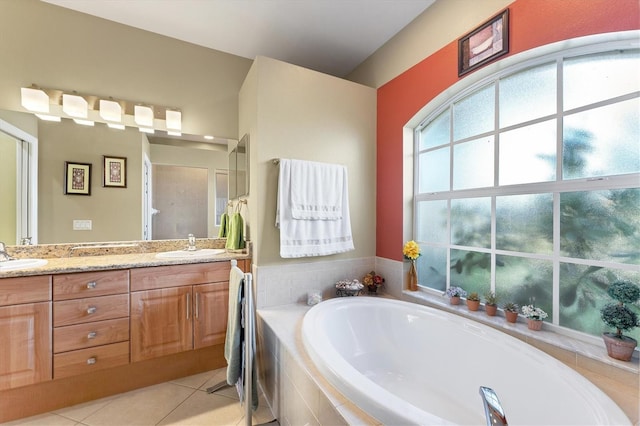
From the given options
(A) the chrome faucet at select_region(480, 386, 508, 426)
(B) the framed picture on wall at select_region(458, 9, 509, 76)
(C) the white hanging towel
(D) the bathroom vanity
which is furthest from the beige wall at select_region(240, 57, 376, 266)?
(A) the chrome faucet at select_region(480, 386, 508, 426)

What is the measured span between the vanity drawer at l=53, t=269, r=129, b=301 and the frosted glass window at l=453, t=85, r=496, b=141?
258 cm

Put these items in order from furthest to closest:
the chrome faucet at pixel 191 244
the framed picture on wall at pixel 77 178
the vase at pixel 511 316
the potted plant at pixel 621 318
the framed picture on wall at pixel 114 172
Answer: the chrome faucet at pixel 191 244, the framed picture on wall at pixel 114 172, the framed picture on wall at pixel 77 178, the vase at pixel 511 316, the potted plant at pixel 621 318

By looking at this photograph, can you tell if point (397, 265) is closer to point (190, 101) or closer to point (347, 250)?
point (347, 250)

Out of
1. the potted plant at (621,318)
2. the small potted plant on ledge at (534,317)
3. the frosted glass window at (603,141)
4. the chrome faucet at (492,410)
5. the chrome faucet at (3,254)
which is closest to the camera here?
the chrome faucet at (492,410)

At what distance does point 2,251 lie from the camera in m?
1.76

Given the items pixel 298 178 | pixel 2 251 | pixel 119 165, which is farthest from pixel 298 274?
pixel 2 251

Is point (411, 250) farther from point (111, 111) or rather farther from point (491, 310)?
point (111, 111)

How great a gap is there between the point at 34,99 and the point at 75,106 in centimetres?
23

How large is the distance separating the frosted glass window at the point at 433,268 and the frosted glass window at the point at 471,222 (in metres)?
0.18

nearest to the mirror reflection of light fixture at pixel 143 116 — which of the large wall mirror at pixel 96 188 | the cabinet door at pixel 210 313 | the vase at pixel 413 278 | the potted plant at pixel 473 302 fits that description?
the large wall mirror at pixel 96 188

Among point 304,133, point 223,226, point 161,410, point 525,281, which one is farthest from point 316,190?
point 161,410

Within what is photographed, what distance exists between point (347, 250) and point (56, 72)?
2.68 meters

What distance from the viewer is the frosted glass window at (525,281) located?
59.1 inches

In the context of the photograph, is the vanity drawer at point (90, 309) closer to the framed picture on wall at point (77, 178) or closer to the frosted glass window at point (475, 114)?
the framed picture on wall at point (77, 178)
